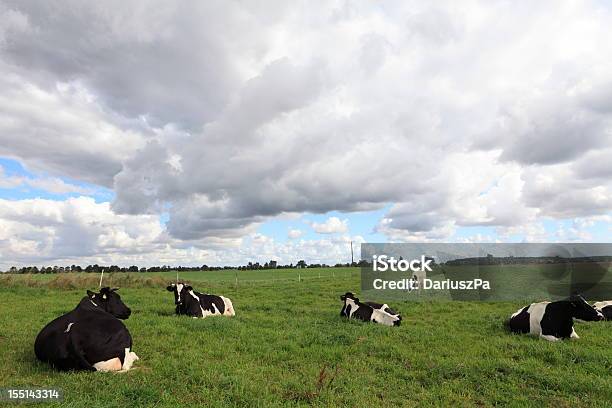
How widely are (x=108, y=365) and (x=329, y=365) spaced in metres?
4.08

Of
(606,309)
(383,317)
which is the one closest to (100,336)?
(383,317)

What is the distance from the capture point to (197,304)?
49.0ft

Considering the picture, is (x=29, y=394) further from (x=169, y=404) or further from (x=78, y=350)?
(x=169, y=404)

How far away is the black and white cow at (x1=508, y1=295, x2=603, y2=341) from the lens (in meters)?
11.4

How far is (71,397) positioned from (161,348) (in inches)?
132

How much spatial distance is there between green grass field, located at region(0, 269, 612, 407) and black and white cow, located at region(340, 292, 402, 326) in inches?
19.1

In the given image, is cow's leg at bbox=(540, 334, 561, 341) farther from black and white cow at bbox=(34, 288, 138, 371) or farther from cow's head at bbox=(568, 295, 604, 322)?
black and white cow at bbox=(34, 288, 138, 371)

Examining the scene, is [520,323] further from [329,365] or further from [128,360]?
[128,360]

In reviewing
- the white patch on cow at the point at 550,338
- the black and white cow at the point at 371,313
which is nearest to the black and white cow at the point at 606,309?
the white patch on cow at the point at 550,338

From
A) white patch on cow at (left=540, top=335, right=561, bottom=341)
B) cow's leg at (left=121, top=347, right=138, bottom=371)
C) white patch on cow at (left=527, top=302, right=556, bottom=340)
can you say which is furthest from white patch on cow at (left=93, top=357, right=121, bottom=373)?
white patch on cow at (left=527, top=302, right=556, bottom=340)

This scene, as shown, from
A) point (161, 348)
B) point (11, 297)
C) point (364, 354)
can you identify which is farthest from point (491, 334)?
point (11, 297)

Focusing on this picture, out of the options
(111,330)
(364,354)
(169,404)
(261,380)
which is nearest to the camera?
(169,404)

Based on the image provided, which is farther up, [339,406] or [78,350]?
[78,350]

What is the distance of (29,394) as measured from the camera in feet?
20.7
